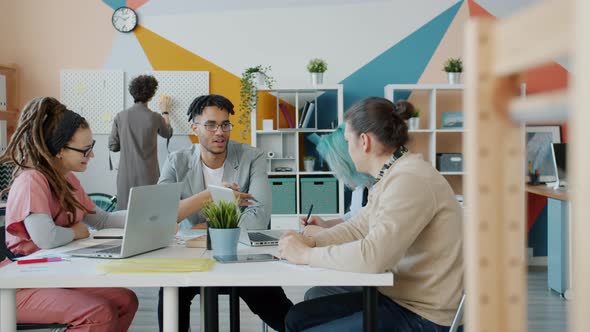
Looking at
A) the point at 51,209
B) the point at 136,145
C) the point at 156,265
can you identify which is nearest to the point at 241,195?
the point at 51,209

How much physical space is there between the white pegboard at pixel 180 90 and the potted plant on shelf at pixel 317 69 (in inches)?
38.7

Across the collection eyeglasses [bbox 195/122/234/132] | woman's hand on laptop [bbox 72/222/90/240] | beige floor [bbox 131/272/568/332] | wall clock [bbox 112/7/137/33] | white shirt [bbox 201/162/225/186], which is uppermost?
wall clock [bbox 112/7/137/33]

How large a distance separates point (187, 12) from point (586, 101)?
5.79m

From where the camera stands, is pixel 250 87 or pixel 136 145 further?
pixel 250 87

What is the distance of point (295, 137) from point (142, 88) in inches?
55.8

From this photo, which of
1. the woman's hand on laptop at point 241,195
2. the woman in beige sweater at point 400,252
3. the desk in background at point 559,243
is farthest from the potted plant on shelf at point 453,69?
the woman in beige sweater at point 400,252

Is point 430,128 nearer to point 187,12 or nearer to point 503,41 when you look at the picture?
point 187,12

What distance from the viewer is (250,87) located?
5.87 meters

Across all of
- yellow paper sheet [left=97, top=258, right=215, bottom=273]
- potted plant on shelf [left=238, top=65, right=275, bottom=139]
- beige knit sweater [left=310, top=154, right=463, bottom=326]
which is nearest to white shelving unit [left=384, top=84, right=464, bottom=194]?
potted plant on shelf [left=238, top=65, right=275, bottom=139]

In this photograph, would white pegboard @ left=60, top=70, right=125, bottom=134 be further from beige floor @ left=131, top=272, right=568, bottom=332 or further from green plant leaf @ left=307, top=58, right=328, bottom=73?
beige floor @ left=131, top=272, right=568, bottom=332

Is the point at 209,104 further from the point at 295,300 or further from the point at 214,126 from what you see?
the point at 295,300

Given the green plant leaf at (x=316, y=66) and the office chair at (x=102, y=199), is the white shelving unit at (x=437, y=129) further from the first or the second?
the office chair at (x=102, y=199)

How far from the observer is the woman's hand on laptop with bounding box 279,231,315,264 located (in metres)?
2.10

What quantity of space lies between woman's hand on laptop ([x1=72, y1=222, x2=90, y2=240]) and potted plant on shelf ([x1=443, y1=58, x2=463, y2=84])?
4011mm
